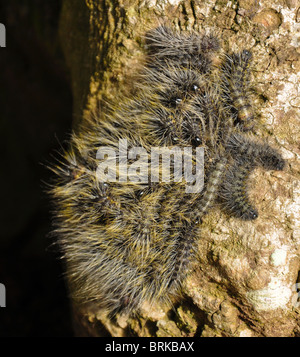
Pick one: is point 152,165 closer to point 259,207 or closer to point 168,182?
point 168,182

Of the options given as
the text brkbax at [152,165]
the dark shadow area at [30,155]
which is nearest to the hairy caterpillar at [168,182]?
the text brkbax at [152,165]

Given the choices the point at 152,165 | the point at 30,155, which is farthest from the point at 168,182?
the point at 30,155

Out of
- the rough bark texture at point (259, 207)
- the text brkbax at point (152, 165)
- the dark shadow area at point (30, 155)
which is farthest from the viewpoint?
the dark shadow area at point (30, 155)

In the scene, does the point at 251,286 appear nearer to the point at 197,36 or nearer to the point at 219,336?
the point at 219,336

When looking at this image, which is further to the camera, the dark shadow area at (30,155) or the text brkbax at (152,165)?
the dark shadow area at (30,155)

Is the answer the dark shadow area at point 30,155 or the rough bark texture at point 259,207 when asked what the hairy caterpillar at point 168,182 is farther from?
the dark shadow area at point 30,155
